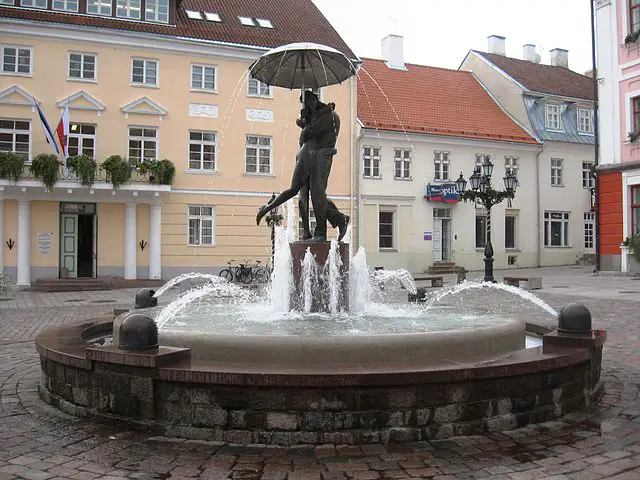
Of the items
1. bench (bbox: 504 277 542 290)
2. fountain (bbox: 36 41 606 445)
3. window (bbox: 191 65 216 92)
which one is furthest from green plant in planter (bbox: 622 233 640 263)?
fountain (bbox: 36 41 606 445)

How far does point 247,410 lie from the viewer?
511 cm

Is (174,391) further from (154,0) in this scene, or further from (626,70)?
(626,70)

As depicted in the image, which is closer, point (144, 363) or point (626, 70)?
point (144, 363)

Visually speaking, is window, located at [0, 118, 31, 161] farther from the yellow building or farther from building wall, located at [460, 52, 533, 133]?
building wall, located at [460, 52, 533, 133]

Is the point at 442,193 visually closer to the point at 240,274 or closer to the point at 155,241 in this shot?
the point at 240,274

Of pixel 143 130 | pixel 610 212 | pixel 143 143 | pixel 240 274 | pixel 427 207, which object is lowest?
pixel 240 274

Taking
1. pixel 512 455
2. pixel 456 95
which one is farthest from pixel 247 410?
pixel 456 95

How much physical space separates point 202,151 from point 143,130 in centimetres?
261

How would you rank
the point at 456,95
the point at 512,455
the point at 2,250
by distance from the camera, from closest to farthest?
the point at 512,455
the point at 2,250
the point at 456,95

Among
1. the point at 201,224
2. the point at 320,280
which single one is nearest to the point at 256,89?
the point at 201,224

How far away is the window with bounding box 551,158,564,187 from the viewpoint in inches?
1478

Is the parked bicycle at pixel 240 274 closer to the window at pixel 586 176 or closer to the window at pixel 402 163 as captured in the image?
the window at pixel 402 163

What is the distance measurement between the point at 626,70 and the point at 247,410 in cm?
2818

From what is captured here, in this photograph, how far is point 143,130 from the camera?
27.5 meters
